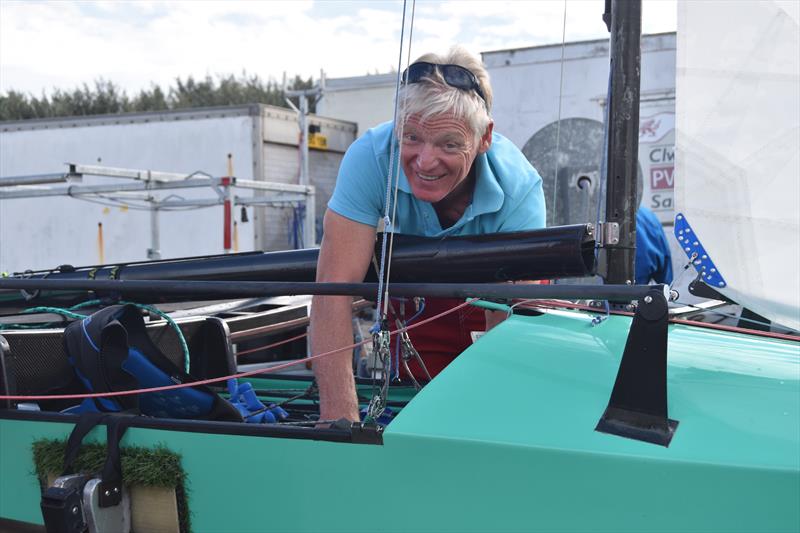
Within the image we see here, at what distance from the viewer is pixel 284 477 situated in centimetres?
159

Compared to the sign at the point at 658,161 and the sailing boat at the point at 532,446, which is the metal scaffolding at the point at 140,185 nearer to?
the sign at the point at 658,161

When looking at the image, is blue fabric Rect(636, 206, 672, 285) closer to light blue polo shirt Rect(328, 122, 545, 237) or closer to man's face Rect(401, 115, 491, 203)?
light blue polo shirt Rect(328, 122, 545, 237)

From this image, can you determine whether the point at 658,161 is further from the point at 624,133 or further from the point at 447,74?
the point at 447,74

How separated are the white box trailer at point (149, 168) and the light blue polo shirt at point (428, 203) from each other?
9.63 m

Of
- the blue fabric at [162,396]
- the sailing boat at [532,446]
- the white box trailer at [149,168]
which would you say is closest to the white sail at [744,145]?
Result: the sailing boat at [532,446]

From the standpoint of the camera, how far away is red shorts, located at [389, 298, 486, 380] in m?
2.40

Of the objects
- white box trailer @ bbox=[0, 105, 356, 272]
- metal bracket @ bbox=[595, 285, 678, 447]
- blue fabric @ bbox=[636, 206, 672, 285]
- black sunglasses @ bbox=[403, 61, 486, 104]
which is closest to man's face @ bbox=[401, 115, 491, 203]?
black sunglasses @ bbox=[403, 61, 486, 104]

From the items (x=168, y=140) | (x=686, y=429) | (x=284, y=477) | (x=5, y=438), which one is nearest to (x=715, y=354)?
(x=686, y=429)

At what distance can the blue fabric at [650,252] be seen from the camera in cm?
448

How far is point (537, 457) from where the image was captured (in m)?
1.37

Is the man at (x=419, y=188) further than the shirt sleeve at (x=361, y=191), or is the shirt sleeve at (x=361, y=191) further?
the shirt sleeve at (x=361, y=191)

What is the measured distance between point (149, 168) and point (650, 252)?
953 cm

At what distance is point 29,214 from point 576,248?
12721 mm

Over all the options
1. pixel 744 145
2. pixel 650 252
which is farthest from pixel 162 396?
pixel 650 252
